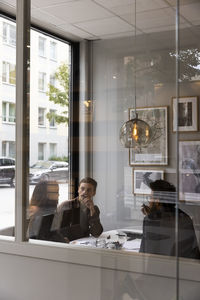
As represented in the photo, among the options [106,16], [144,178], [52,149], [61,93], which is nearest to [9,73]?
[61,93]

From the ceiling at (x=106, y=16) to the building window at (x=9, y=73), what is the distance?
1.05 ft

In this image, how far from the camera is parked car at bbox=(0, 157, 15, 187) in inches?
105

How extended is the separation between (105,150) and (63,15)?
2.68ft

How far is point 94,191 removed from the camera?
227 cm

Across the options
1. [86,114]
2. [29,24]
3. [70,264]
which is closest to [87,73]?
[86,114]

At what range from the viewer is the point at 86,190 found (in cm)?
229

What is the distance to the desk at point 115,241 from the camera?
85.7 inches

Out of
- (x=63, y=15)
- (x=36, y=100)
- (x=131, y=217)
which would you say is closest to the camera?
(x=131, y=217)

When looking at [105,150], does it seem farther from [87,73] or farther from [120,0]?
[120,0]

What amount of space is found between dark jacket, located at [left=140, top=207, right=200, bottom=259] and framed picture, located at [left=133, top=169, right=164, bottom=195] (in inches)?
5.0

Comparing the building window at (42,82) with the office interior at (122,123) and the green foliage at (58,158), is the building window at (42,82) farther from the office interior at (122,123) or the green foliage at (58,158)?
the green foliage at (58,158)

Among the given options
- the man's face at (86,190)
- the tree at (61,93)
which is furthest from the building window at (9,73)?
the man's face at (86,190)

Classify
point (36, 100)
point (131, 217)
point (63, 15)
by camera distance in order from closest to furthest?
point (131, 217), point (63, 15), point (36, 100)

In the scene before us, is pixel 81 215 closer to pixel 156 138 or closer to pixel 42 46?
pixel 156 138
